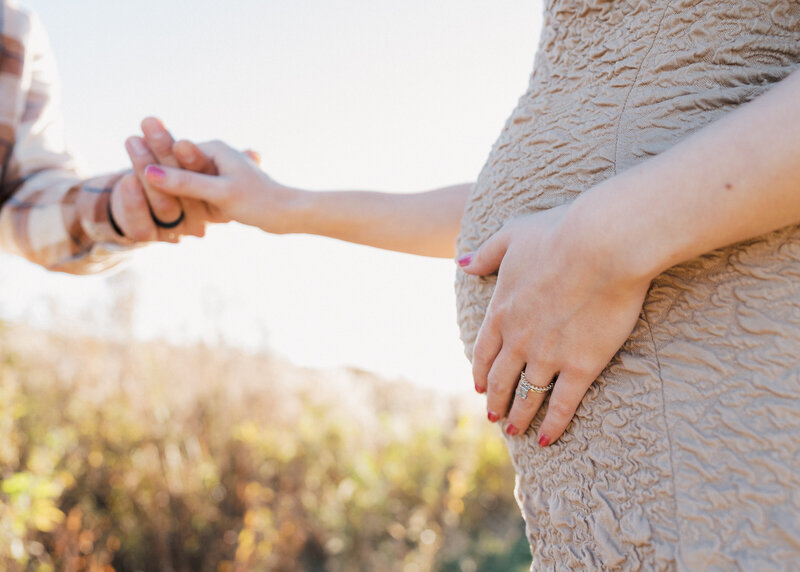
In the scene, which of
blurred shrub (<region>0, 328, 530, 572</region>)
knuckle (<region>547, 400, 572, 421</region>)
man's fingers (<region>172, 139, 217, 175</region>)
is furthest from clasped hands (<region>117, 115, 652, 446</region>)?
blurred shrub (<region>0, 328, 530, 572</region>)

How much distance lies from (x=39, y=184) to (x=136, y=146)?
46cm

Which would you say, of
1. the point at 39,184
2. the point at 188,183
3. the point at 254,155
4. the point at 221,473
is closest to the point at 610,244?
the point at 188,183

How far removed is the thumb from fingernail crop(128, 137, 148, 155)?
127 centimetres

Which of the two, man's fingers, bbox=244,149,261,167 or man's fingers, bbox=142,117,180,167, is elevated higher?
man's fingers, bbox=142,117,180,167

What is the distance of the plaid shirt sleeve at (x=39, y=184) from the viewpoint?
190cm

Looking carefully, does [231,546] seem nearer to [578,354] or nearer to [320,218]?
[320,218]

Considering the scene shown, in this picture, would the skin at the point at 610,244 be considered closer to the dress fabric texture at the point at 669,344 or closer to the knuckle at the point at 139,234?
the dress fabric texture at the point at 669,344

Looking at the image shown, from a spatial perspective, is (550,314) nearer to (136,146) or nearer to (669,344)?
(669,344)

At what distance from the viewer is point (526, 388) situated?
0.94 m

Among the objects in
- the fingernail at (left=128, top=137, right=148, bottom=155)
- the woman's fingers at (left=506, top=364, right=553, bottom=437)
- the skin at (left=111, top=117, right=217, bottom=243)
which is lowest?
the woman's fingers at (left=506, top=364, right=553, bottom=437)

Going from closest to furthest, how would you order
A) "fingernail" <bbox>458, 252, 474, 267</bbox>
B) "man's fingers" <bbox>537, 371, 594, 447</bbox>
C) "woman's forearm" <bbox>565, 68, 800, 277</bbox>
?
"woman's forearm" <bbox>565, 68, 800, 277</bbox>, "man's fingers" <bbox>537, 371, 594, 447</bbox>, "fingernail" <bbox>458, 252, 474, 267</bbox>

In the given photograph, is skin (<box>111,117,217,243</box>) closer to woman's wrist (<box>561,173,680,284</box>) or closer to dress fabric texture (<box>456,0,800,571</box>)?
dress fabric texture (<box>456,0,800,571</box>)

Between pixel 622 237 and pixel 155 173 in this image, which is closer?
pixel 622 237

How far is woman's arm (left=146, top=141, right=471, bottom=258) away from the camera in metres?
1.59
